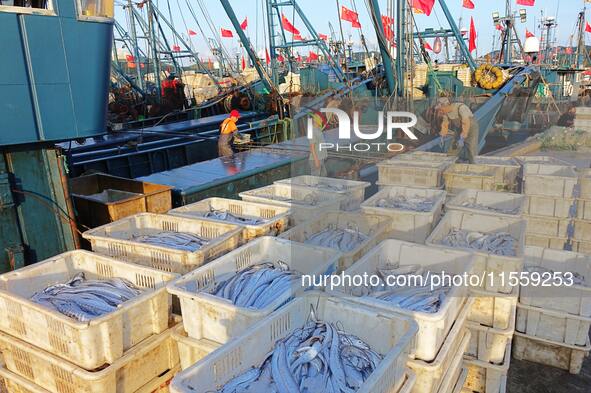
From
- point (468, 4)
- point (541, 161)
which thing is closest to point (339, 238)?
point (541, 161)

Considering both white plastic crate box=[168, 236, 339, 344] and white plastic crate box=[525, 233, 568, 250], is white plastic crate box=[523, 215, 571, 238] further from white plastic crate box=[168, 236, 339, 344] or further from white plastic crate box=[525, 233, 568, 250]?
white plastic crate box=[168, 236, 339, 344]

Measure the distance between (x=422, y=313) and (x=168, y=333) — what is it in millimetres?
1711

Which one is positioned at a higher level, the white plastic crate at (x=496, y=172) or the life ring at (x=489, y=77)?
the life ring at (x=489, y=77)

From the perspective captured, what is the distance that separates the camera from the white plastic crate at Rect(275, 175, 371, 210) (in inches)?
210

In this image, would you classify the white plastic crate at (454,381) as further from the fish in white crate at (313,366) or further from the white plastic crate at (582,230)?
the white plastic crate at (582,230)

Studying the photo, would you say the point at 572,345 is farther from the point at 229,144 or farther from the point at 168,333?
the point at 229,144

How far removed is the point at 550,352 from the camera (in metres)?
3.89

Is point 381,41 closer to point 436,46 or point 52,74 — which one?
point 52,74

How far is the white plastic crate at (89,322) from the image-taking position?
2631 millimetres

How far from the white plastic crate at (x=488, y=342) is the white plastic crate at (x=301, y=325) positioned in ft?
3.93

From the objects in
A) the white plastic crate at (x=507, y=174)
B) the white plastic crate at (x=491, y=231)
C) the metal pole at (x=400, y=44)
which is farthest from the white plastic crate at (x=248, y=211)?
the metal pole at (x=400, y=44)

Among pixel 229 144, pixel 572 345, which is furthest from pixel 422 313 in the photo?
pixel 229 144

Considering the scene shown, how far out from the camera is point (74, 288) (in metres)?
3.26

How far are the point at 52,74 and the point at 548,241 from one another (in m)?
5.80
